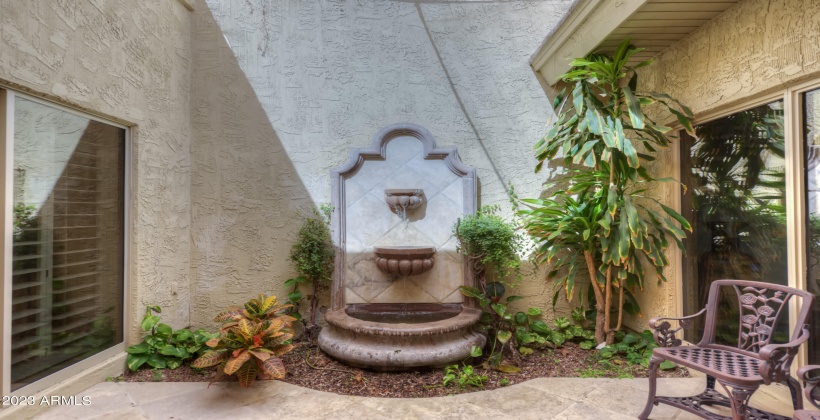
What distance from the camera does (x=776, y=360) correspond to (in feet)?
5.54

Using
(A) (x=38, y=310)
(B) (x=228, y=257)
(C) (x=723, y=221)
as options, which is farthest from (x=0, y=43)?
(C) (x=723, y=221)

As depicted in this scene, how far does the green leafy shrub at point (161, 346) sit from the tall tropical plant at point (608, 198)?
2887mm

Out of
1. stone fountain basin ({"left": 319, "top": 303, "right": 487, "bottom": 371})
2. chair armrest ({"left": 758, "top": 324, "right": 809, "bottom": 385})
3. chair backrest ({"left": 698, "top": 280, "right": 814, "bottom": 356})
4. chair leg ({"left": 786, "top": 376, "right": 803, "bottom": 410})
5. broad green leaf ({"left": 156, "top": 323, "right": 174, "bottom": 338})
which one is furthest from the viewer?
broad green leaf ({"left": 156, "top": 323, "right": 174, "bottom": 338})

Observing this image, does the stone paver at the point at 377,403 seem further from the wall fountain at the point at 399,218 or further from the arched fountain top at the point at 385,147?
the arched fountain top at the point at 385,147

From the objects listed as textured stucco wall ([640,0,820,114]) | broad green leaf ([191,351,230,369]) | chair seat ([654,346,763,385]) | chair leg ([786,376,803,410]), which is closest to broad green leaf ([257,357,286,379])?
broad green leaf ([191,351,230,369])

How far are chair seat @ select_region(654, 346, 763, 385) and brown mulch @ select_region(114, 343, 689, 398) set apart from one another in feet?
2.40

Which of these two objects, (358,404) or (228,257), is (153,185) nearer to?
(228,257)

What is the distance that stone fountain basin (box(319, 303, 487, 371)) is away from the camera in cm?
272

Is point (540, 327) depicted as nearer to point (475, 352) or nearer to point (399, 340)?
point (475, 352)

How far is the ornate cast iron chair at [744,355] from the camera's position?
172 cm

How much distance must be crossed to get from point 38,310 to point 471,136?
131 inches

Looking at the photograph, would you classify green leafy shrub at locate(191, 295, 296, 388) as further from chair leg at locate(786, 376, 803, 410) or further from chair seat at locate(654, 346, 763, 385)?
chair leg at locate(786, 376, 803, 410)

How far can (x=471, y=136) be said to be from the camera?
11.9ft

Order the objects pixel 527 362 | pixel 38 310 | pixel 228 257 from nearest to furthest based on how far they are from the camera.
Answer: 1. pixel 38 310
2. pixel 527 362
3. pixel 228 257
